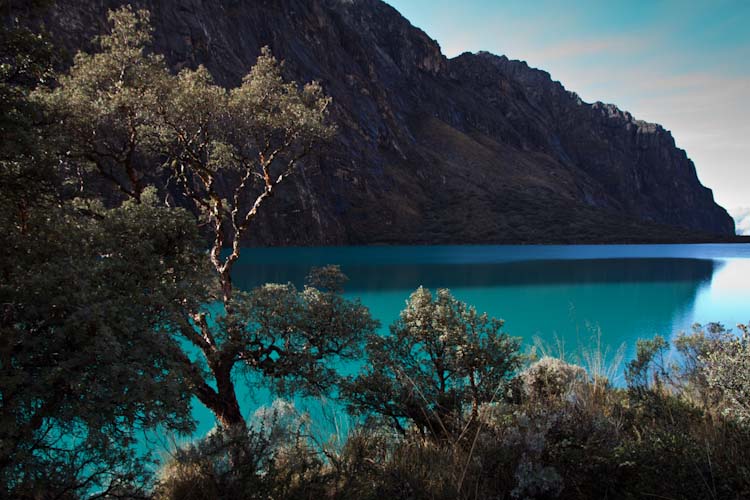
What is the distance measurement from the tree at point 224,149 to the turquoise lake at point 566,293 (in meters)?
4.45

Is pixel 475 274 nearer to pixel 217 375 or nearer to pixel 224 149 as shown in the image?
pixel 224 149

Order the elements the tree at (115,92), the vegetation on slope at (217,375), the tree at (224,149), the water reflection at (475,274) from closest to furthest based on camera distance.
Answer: the vegetation on slope at (217,375)
the tree at (224,149)
the tree at (115,92)
the water reflection at (475,274)

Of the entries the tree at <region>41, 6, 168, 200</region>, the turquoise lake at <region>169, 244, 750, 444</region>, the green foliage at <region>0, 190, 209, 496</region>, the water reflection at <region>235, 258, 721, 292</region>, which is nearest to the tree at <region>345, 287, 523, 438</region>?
the green foliage at <region>0, 190, 209, 496</region>

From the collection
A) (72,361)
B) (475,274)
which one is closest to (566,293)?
(475,274)

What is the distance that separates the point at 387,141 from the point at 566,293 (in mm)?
81020

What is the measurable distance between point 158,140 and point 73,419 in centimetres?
710

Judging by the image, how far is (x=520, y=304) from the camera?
26.6 meters

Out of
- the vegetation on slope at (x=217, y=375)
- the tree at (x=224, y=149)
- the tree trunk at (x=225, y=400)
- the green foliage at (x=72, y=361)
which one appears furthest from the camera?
the tree trunk at (x=225, y=400)

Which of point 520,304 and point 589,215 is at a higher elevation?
point 589,215

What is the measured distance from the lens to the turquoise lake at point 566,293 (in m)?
20.6

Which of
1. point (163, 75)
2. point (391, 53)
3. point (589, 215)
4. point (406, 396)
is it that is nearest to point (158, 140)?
point (163, 75)

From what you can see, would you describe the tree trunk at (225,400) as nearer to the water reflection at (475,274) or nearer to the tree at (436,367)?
the tree at (436,367)

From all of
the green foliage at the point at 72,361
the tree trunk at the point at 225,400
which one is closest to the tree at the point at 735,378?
the green foliage at the point at 72,361

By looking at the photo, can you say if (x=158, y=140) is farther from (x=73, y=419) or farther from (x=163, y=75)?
(x=73, y=419)
